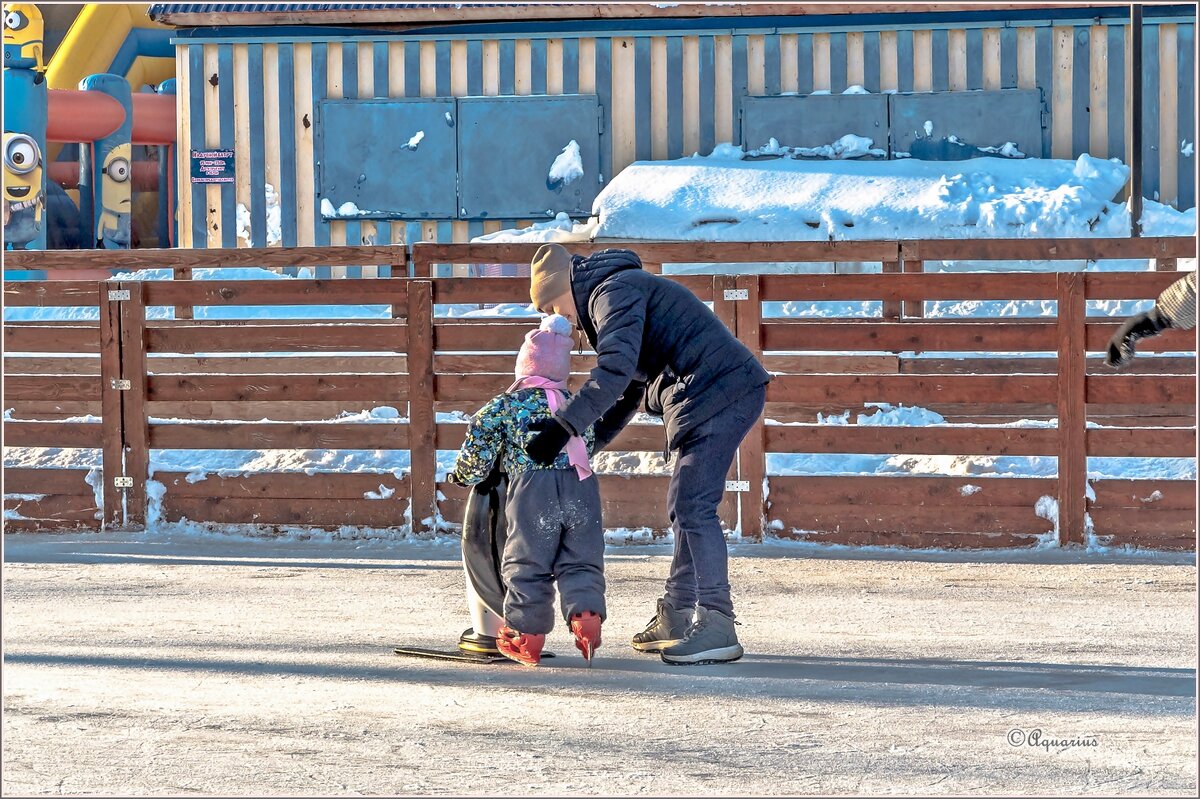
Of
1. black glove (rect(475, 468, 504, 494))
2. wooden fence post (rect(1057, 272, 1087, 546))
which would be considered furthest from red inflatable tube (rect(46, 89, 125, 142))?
black glove (rect(475, 468, 504, 494))

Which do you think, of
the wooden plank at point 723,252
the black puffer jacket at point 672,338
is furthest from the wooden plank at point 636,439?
the black puffer jacket at point 672,338

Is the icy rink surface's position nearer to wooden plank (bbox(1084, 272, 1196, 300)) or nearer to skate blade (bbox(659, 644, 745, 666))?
skate blade (bbox(659, 644, 745, 666))

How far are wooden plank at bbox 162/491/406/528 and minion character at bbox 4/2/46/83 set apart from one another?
11698 mm

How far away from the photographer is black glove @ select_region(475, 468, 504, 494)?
18.2ft

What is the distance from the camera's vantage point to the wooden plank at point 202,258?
1018 centimetres

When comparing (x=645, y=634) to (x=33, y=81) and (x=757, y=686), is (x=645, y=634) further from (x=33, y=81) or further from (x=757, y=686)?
(x=33, y=81)

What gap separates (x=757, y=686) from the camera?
507 centimetres

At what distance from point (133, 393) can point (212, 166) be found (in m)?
8.28

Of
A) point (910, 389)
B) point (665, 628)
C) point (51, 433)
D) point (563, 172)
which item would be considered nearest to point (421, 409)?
point (51, 433)

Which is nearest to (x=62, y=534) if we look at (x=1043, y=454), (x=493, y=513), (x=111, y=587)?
(x=111, y=587)

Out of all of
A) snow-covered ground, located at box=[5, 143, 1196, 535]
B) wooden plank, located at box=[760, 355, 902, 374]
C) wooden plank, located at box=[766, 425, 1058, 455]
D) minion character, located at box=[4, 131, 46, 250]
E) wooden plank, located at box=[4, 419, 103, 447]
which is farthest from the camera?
minion character, located at box=[4, 131, 46, 250]

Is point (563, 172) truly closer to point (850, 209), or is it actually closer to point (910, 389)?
point (850, 209)

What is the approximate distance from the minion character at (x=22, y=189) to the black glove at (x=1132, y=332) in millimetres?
16401

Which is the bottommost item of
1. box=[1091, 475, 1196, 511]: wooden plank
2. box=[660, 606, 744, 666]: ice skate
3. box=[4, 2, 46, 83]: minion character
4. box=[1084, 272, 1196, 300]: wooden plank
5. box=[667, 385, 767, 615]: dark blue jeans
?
box=[660, 606, 744, 666]: ice skate
